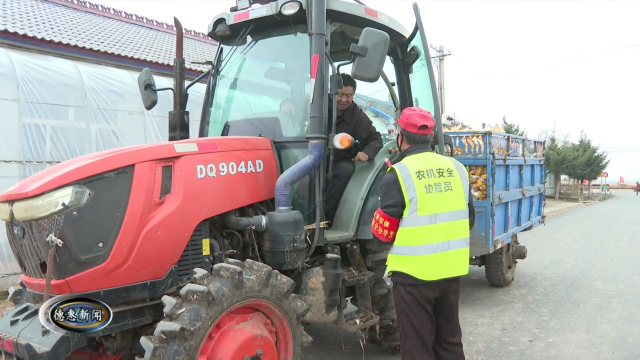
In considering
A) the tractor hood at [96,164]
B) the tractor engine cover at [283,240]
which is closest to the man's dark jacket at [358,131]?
the tractor engine cover at [283,240]

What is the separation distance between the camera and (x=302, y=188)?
3367 millimetres

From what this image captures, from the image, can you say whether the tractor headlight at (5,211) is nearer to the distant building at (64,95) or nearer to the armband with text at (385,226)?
the armband with text at (385,226)

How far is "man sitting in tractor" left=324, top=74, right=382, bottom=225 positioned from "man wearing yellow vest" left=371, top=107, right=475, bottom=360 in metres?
0.95

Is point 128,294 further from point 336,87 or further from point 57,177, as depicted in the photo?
point 336,87

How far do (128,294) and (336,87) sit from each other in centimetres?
186

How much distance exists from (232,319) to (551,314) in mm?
4302

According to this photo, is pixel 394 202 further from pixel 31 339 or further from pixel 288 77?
pixel 31 339

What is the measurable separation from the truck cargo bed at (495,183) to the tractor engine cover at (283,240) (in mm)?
3168

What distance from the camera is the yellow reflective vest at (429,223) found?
2598mm

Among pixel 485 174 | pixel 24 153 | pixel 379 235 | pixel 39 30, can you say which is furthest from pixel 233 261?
pixel 39 30

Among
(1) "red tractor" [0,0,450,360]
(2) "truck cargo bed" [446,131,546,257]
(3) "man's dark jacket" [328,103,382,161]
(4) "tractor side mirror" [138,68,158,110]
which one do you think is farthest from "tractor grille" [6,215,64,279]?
(2) "truck cargo bed" [446,131,546,257]

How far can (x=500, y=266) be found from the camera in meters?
6.41

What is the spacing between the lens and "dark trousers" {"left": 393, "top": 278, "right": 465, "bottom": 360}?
104 inches

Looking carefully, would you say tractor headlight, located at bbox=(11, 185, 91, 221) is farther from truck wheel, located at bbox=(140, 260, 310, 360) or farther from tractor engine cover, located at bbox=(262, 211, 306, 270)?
tractor engine cover, located at bbox=(262, 211, 306, 270)
